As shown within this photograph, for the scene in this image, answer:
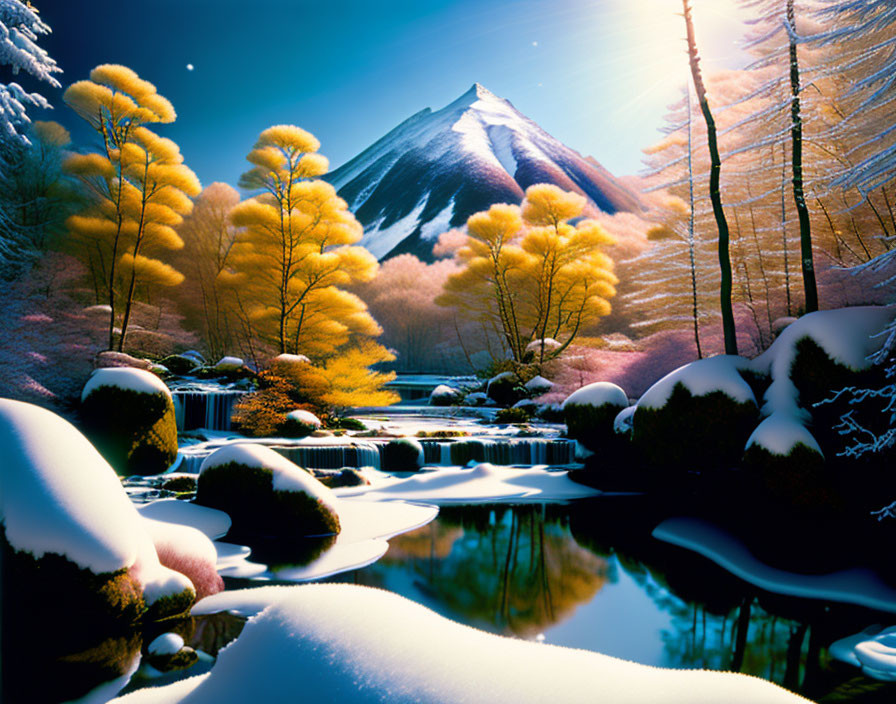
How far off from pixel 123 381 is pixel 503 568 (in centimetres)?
688

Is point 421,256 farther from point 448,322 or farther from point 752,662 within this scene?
point 752,662

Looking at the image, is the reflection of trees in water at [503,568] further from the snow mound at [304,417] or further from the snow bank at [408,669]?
the snow mound at [304,417]

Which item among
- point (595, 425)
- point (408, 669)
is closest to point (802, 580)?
point (408, 669)

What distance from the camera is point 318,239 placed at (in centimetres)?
1489

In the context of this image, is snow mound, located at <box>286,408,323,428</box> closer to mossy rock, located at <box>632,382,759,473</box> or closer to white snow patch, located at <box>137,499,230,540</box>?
white snow patch, located at <box>137,499,230,540</box>

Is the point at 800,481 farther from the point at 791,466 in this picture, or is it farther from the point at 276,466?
the point at 276,466

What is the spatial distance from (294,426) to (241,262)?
6062 millimetres

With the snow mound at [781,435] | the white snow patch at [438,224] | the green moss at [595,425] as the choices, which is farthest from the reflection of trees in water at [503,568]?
the white snow patch at [438,224]

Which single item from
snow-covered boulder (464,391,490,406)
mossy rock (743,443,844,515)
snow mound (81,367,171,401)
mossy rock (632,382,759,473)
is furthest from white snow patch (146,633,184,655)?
snow-covered boulder (464,391,490,406)

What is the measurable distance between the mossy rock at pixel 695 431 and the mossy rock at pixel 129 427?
310 inches

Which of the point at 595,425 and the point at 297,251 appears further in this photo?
the point at 297,251

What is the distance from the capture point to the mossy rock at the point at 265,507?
575 cm

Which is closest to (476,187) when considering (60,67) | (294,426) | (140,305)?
(140,305)

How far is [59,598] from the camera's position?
2.97 metres
